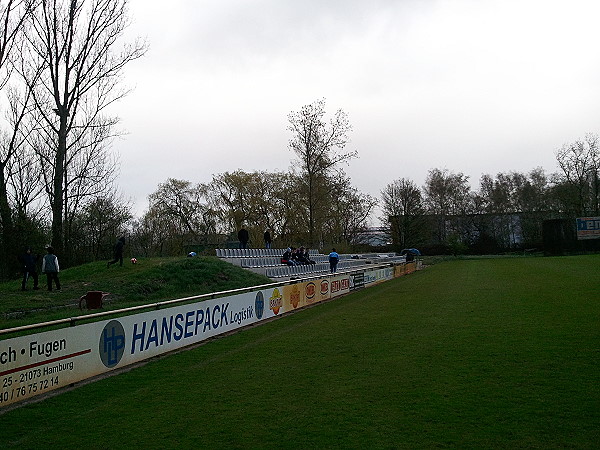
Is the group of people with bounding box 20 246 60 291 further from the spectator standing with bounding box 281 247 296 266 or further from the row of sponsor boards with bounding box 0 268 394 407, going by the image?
the spectator standing with bounding box 281 247 296 266

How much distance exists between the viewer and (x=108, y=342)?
32.3ft

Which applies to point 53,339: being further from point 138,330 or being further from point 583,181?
point 583,181

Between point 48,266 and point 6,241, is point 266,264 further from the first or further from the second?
point 48,266

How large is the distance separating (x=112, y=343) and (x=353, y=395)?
447cm

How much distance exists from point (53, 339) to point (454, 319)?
416 inches

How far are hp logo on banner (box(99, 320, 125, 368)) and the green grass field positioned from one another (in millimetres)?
384

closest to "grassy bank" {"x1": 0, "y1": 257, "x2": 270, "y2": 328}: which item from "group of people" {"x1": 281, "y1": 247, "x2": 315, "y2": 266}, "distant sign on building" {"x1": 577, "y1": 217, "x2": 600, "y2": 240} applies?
"group of people" {"x1": 281, "y1": 247, "x2": 315, "y2": 266}

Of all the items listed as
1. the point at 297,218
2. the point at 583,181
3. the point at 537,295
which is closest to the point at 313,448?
the point at 537,295

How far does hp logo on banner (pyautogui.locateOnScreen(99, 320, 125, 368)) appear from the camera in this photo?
9.67m

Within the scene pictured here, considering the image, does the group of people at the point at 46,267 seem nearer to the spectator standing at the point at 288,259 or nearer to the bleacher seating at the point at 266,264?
the bleacher seating at the point at 266,264

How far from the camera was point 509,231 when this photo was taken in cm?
9706

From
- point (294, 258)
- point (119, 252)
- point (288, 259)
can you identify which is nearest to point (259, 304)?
point (119, 252)

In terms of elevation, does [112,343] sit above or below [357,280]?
above

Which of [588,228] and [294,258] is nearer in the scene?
[294,258]
